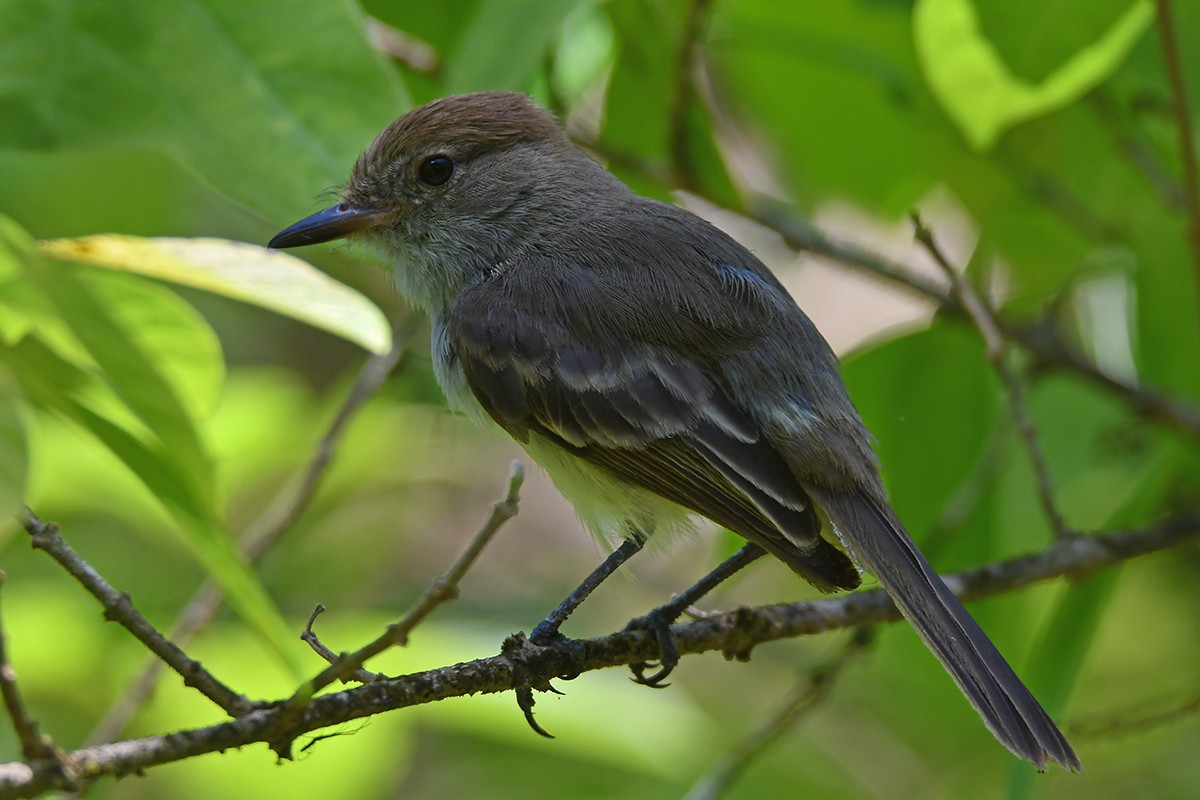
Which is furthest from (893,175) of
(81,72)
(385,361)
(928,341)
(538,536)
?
(538,536)

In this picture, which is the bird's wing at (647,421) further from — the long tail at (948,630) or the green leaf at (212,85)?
the green leaf at (212,85)

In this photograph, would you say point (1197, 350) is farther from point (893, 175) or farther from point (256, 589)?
point (256, 589)

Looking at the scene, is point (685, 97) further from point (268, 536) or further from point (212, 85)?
point (268, 536)

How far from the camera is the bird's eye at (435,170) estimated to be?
3111mm

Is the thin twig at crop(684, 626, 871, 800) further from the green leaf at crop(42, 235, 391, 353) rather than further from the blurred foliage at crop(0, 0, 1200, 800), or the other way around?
the green leaf at crop(42, 235, 391, 353)

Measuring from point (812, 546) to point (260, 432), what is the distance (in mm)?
1535

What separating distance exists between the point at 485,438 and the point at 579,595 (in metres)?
2.11

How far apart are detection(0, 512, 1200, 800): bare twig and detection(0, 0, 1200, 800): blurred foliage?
120 millimetres

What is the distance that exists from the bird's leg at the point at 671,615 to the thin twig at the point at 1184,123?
119 centimetres

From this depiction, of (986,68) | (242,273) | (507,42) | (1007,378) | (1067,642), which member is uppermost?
(986,68)

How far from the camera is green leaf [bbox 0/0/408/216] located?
2.18m

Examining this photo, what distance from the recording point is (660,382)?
8.23ft

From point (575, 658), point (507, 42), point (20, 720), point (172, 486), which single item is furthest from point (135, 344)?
point (575, 658)

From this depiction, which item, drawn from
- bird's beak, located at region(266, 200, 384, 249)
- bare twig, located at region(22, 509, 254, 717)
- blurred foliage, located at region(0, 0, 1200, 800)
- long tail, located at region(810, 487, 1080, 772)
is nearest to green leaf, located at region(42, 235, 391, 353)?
blurred foliage, located at region(0, 0, 1200, 800)
